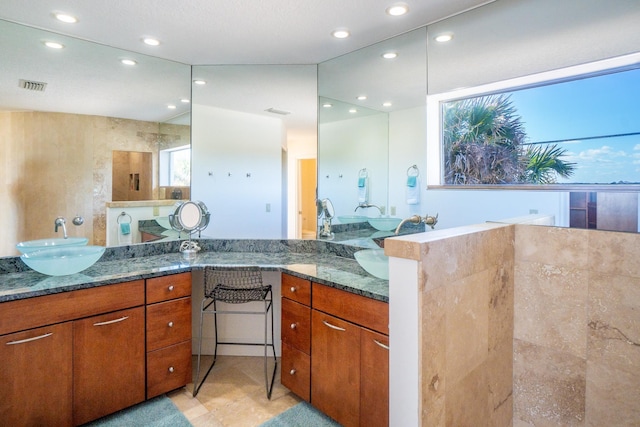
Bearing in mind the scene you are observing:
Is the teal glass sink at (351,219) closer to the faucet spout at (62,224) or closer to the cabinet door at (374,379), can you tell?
the cabinet door at (374,379)

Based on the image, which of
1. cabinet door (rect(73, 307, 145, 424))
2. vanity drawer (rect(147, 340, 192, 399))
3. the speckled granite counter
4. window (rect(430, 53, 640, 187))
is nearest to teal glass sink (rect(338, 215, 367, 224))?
the speckled granite counter

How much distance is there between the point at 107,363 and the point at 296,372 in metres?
1.11

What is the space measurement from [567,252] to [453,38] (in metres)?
1.39

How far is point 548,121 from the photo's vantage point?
1.76 metres

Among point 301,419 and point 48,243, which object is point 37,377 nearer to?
point 48,243

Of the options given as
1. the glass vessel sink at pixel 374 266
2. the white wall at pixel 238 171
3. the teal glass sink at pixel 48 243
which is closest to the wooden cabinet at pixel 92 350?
the teal glass sink at pixel 48 243

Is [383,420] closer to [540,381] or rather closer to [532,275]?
[540,381]

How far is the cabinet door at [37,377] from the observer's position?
1.64 metres

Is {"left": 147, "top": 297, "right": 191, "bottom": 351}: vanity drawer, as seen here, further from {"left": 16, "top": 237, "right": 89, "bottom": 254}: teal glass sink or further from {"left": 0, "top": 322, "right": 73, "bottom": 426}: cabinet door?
{"left": 16, "top": 237, "right": 89, "bottom": 254}: teal glass sink

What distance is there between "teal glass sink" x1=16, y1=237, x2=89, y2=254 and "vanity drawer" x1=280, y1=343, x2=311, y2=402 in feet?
5.31

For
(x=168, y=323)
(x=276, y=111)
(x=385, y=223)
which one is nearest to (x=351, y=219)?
(x=385, y=223)

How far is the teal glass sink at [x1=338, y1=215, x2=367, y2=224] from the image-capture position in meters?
2.61

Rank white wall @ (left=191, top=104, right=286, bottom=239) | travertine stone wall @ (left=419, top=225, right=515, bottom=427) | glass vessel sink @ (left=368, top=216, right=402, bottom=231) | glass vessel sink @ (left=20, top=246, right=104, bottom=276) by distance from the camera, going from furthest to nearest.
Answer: white wall @ (left=191, top=104, right=286, bottom=239) < glass vessel sink @ (left=368, top=216, right=402, bottom=231) < glass vessel sink @ (left=20, top=246, right=104, bottom=276) < travertine stone wall @ (left=419, top=225, right=515, bottom=427)

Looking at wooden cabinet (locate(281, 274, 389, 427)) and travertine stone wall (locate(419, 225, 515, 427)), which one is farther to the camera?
wooden cabinet (locate(281, 274, 389, 427))
